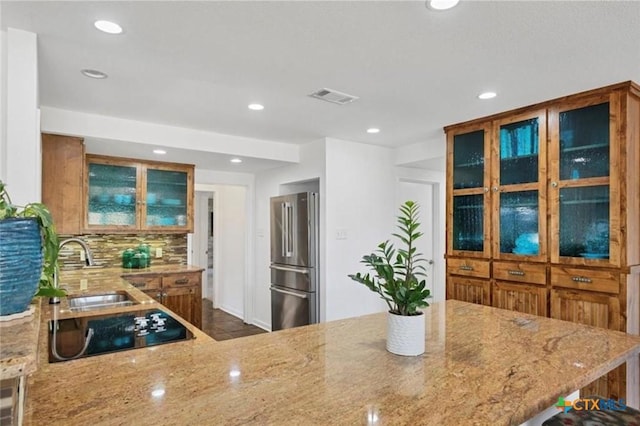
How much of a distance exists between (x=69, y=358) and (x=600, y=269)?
308 cm

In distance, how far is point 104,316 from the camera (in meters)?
2.02

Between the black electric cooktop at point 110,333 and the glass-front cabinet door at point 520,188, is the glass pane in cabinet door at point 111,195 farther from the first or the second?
the glass-front cabinet door at point 520,188

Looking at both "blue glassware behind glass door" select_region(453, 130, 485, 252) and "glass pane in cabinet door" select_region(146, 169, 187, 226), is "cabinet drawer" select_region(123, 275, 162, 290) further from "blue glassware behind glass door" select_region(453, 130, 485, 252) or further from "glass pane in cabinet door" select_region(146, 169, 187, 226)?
"blue glassware behind glass door" select_region(453, 130, 485, 252)

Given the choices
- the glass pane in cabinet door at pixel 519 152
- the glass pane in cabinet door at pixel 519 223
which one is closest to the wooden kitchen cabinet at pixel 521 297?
the glass pane in cabinet door at pixel 519 223

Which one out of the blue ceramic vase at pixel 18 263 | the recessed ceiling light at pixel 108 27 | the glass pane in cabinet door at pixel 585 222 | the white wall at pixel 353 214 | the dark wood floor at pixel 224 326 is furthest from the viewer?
the dark wood floor at pixel 224 326

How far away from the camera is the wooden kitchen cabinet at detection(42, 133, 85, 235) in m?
3.29

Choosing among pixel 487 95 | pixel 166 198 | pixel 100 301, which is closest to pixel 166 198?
pixel 166 198

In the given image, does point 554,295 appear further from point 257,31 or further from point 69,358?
point 69,358

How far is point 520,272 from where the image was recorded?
310cm

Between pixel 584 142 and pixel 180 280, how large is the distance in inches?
154

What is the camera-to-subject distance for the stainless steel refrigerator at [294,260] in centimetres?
420

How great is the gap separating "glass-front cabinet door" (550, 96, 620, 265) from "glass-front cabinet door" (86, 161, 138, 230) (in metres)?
4.05

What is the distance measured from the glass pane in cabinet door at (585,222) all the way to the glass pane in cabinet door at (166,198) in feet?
12.6

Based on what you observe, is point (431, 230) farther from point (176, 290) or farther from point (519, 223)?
point (176, 290)
